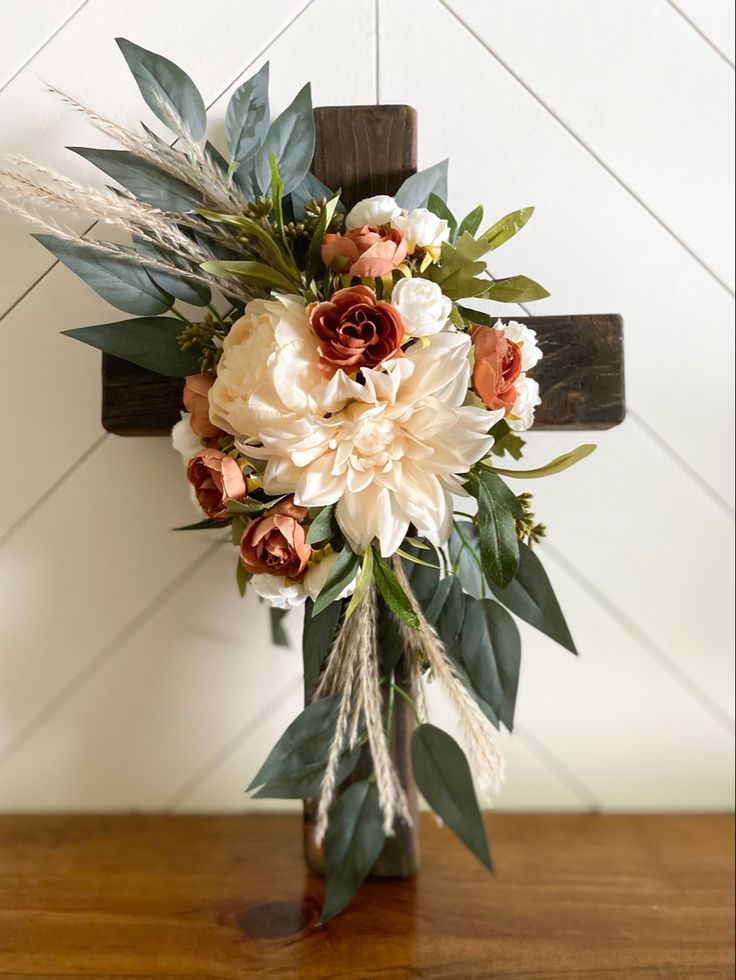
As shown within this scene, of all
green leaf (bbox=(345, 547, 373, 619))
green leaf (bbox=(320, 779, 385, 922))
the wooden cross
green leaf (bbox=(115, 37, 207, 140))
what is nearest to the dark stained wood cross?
the wooden cross

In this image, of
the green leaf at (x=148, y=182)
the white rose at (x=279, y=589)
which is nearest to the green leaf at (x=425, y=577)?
the white rose at (x=279, y=589)

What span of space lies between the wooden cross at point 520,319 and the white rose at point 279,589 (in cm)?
16

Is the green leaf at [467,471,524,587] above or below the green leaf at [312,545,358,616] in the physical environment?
above

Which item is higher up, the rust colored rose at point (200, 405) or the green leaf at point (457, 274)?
the green leaf at point (457, 274)

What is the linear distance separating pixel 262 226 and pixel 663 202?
41 centimetres

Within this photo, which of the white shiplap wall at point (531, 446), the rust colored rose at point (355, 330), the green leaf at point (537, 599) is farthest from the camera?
the white shiplap wall at point (531, 446)

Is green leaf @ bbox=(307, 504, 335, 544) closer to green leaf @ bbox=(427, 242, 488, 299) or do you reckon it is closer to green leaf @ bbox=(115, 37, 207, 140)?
green leaf @ bbox=(427, 242, 488, 299)

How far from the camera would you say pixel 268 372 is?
20.1 inches

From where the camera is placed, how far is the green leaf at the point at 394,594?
1.78ft

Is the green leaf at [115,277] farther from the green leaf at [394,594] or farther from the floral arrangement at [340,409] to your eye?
the green leaf at [394,594]

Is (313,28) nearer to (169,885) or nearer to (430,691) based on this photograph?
(430,691)

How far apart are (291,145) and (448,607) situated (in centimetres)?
40

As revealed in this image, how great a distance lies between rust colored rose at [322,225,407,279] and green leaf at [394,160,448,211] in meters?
0.08

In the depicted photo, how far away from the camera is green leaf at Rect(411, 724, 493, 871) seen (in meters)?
0.60
